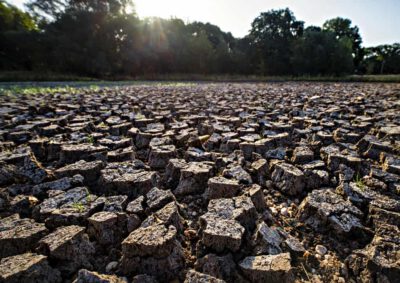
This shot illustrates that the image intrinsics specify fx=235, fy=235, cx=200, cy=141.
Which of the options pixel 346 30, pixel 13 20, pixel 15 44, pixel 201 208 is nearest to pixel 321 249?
pixel 201 208

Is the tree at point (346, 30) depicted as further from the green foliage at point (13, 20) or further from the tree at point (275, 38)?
the green foliage at point (13, 20)

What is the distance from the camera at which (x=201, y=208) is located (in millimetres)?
1649

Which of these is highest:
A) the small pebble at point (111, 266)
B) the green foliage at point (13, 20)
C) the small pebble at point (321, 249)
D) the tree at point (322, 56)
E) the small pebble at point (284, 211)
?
the green foliage at point (13, 20)

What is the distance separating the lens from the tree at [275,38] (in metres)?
27.8

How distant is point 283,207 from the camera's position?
1677 millimetres

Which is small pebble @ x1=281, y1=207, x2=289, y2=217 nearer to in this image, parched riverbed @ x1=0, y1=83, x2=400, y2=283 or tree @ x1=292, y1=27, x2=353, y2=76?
parched riverbed @ x1=0, y1=83, x2=400, y2=283

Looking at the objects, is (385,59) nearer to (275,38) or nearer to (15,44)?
(275,38)

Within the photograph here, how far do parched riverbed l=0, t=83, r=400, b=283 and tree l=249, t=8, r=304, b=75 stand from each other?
27.2 m

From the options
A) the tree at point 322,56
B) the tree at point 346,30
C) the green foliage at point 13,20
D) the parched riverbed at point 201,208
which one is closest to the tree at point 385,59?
the tree at point 346,30

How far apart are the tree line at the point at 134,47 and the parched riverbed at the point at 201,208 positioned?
24.0m

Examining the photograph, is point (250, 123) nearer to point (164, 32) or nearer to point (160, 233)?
point (160, 233)

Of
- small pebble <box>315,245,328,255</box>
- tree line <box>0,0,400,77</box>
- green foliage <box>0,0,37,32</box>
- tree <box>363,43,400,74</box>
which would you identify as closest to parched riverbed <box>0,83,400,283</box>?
small pebble <box>315,245,328,255</box>

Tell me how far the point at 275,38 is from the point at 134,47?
17757 mm

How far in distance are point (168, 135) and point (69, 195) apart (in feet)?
4.93
